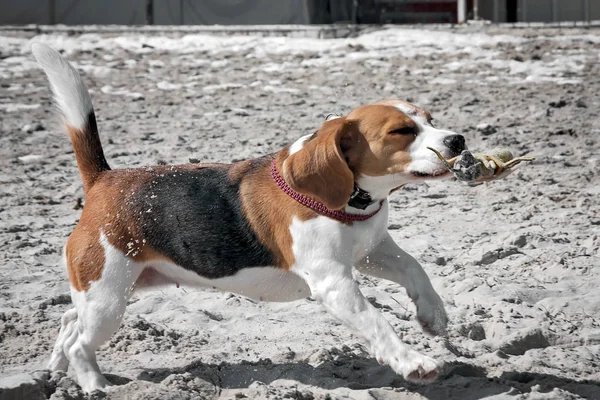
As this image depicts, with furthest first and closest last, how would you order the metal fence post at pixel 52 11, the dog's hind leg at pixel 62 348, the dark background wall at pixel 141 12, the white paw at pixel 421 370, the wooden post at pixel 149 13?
the metal fence post at pixel 52 11
the wooden post at pixel 149 13
the dark background wall at pixel 141 12
the dog's hind leg at pixel 62 348
the white paw at pixel 421 370

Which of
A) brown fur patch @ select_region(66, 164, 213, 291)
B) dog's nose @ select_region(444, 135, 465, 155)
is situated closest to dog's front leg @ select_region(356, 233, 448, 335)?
dog's nose @ select_region(444, 135, 465, 155)

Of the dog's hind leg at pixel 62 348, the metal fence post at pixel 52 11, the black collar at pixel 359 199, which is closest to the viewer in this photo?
the black collar at pixel 359 199

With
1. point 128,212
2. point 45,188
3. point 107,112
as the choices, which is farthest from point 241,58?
point 128,212

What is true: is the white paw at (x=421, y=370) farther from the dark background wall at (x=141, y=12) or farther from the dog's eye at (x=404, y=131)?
the dark background wall at (x=141, y=12)

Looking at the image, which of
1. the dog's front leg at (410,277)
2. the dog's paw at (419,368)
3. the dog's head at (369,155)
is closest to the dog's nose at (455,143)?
the dog's head at (369,155)

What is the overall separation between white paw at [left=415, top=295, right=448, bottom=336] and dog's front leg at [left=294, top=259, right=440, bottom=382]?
0.98ft

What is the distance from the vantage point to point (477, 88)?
32.3 feet

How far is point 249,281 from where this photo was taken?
12.8 feet

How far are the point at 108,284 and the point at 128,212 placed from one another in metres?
0.31

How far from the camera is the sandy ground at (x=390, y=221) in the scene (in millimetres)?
3916

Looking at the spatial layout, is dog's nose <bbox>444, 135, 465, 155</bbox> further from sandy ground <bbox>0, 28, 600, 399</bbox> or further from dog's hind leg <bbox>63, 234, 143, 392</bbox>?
dog's hind leg <bbox>63, 234, 143, 392</bbox>

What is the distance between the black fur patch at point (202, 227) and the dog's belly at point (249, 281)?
33 mm

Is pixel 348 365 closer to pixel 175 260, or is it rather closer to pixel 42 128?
pixel 175 260

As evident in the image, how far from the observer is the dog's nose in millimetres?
3586
